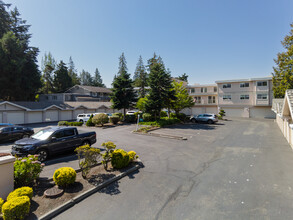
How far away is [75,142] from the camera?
1130cm

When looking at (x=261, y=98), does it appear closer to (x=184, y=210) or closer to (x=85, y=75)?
(x=184, y=210)

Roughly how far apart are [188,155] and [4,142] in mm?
15820

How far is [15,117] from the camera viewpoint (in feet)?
89.9

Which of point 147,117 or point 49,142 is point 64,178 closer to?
point 49,142

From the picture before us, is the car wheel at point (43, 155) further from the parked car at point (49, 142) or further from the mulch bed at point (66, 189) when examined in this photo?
the mulch bed at point (66, 189)

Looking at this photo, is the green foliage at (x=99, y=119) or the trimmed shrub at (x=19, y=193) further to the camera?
the green foliage at (x=99, y=119)

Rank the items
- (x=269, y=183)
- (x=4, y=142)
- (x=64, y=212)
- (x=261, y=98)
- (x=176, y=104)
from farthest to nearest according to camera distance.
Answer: (x=261, y=98) → (x=176, y=104) → (x=4, y=142) → (x=269, y=183) → (x=64, y=212)

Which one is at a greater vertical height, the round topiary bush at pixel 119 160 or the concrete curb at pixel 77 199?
the round topiary bush at pixel 119 160

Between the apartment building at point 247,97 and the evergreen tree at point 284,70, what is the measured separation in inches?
163

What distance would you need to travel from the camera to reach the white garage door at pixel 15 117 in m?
26.7

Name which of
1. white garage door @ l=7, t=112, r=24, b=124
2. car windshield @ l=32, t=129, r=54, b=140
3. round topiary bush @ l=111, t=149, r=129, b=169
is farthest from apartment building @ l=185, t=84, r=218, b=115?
car windshield @ l=32, t=129, r=54, b=140

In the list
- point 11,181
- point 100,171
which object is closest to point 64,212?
point 11,181

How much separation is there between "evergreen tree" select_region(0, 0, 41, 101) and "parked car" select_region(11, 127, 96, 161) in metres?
34.8

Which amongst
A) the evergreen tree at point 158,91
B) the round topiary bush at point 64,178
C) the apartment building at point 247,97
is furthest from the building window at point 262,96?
the round topiary bush at point 64,178
